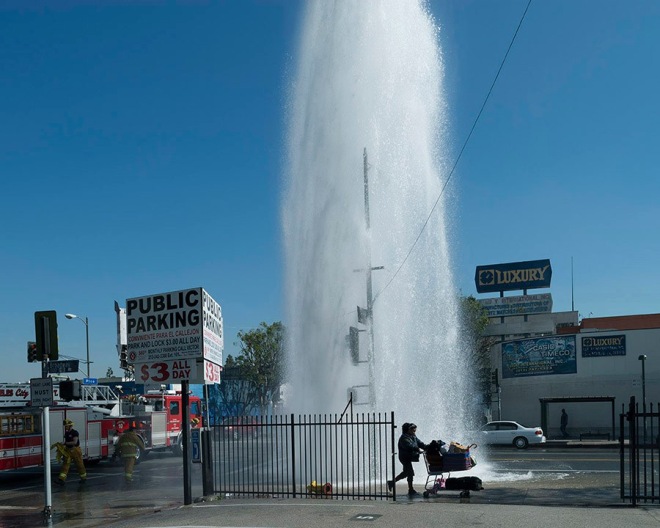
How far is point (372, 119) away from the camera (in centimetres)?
2202

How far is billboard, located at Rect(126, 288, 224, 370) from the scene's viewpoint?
1497 cm

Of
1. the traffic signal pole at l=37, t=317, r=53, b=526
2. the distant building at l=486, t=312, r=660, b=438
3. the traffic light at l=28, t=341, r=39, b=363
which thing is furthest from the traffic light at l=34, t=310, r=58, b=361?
the distant building at l=486, t=312, r=660, b=438

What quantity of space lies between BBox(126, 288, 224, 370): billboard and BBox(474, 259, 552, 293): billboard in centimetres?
5737

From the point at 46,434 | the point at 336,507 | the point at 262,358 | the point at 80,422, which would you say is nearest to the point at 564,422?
the point at 262,358

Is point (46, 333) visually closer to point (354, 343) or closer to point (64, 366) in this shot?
point (354, 343)

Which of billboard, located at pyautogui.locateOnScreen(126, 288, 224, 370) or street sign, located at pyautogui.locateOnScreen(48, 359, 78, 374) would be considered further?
street sign, located at pyautogui.locateOnScreen(48, 359, 78, 374)

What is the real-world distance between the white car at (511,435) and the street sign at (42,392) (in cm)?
2421

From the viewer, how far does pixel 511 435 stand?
113ft

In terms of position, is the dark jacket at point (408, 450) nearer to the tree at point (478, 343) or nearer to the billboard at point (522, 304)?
the tree at point (478, 343)

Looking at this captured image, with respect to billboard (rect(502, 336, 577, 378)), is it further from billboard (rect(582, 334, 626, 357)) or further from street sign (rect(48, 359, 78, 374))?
street sign (rect(48, 359, 78, 374))

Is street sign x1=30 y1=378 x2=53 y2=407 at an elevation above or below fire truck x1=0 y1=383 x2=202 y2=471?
above

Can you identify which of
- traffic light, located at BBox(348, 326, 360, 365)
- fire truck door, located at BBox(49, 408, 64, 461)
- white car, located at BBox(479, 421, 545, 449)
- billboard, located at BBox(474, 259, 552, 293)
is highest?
billboard, located at BBox(474, 259, 552, 293)

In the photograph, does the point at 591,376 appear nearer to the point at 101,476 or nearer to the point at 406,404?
the point at 406,404

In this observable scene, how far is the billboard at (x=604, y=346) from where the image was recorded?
4691 centimetres
